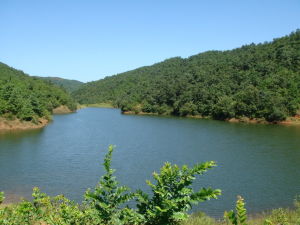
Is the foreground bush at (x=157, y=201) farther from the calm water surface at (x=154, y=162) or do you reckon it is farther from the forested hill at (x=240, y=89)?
the forested hill at (x=240, y=89)

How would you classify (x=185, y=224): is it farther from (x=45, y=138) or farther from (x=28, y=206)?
(x=45, y=138)

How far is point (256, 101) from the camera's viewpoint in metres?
83.2

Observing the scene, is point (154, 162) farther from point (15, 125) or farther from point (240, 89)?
point (240, 89)

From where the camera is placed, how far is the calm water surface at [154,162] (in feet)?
75.7

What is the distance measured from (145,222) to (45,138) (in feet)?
147

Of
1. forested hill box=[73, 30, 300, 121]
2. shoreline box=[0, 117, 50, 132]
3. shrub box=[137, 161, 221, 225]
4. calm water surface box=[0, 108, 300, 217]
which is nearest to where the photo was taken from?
shrub box=[137, 161, 221, 225]

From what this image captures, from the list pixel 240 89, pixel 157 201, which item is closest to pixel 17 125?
pixel 157 201

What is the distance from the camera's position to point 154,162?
109ft

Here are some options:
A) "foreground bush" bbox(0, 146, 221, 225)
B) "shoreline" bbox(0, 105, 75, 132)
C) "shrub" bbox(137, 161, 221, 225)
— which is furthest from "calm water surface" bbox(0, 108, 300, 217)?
"shrub" bbox(137, 161, 221, 225)

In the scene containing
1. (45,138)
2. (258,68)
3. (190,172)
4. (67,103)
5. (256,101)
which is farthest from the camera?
(67,103)

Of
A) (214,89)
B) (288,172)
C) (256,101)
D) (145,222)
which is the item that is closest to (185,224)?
(145,222)

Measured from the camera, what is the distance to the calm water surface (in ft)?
75.7

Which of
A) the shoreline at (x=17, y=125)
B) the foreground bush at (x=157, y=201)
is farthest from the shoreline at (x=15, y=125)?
the foreground bush at (x=157, y=201)

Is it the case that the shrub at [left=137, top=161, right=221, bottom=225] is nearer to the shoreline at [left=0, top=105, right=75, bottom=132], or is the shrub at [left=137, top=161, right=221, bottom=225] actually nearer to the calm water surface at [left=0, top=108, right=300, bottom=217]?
the calm water surface at [left=0, top=108, right=300, bottom=217]
